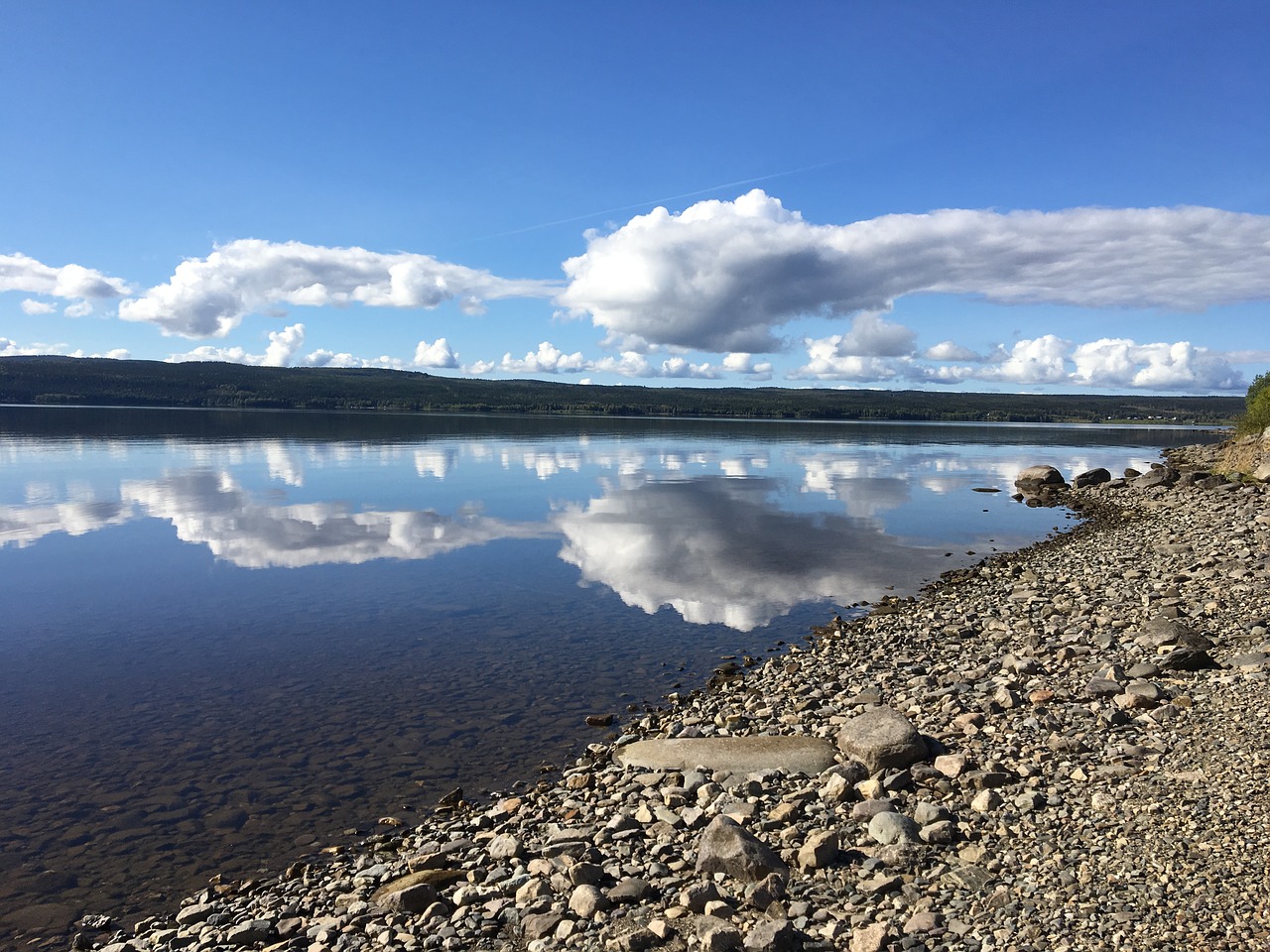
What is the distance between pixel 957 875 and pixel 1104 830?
1.47m

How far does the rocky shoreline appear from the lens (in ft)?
20.7

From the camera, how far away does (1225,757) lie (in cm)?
Answer: 816

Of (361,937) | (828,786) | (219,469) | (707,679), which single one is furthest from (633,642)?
(219,469)

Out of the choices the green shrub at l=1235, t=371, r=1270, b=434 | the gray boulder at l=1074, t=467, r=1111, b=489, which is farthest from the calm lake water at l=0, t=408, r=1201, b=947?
the green shrub at l=1235, t=371, r=1270, b=434

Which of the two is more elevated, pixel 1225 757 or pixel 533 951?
pixel 1225 757

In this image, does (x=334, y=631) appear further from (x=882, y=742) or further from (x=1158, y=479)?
(x=1158, y=479)

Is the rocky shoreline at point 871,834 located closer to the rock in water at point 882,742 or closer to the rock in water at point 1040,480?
the rock in water at point 882,742

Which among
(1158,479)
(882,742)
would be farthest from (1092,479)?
(882,742)

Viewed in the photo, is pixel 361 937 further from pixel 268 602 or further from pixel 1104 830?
pixel 268 602

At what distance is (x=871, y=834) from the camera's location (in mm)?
7828

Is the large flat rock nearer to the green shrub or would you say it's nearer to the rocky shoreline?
the rocky shoreline

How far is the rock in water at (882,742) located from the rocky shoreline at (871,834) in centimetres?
3

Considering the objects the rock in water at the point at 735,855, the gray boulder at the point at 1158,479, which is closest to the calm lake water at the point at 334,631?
the rock in water at the point at 735,855

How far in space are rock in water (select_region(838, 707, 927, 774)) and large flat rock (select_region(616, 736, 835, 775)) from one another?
332 millimetres
